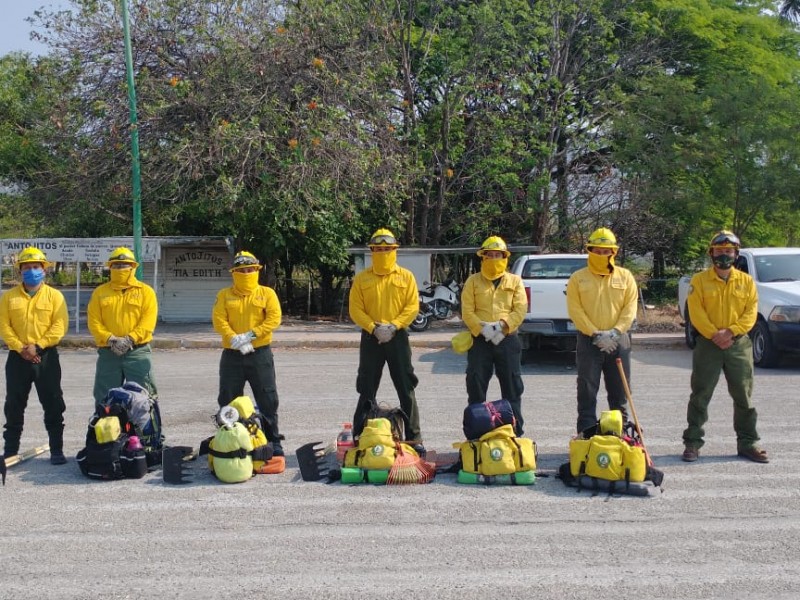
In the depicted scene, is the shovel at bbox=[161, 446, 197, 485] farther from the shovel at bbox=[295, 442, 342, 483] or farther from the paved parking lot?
the shovel at bbox=[295, 442, 342, 483]

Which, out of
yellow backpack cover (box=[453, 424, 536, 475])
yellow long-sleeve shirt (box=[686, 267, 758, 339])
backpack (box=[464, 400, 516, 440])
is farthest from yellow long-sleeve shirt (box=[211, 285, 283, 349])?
yellow long-sleeve shirt (box=[686, 267, 758, 339])

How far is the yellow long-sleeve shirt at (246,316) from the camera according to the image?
24.5 feet

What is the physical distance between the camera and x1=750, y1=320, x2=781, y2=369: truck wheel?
41.1 feet

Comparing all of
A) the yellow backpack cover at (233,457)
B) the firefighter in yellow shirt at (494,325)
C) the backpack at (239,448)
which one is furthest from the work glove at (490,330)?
the yellow backpack cover at (233,457)

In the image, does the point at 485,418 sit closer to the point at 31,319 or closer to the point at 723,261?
the point at 723,261

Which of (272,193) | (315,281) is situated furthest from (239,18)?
(315,281)

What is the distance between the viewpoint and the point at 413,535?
17.8ft

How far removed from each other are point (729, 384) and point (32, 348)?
6.04 m

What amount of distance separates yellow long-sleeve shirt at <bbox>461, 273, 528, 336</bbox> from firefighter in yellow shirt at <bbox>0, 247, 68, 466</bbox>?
11.9 feet

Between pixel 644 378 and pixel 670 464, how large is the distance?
5.04m

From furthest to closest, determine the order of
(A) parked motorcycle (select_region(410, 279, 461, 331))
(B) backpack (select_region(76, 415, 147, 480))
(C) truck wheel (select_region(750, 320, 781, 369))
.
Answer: (A) parked motorcycle (select_region(410, 279, 461, 331)) → (C) truck wheel (select_region(750, 320, 781, 369)) → (B) backpack (select_region(76, 415, 147, 480))

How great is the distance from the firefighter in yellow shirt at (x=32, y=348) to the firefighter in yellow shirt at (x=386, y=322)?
8.70 feet

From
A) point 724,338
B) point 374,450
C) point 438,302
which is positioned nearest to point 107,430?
point 374,450

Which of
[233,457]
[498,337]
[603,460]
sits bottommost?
[233,457]
